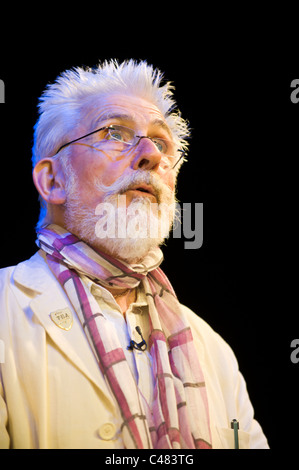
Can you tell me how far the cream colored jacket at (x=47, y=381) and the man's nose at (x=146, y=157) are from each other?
57 centimetres

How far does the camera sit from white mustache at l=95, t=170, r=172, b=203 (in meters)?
1.66

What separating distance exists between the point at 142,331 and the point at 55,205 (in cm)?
66

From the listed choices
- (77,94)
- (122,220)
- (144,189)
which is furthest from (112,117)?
(122,220)

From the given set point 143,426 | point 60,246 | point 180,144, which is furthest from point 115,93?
point 143,426

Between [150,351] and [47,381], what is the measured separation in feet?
1.36

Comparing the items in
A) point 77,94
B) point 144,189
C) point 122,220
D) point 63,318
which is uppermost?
point 77,94

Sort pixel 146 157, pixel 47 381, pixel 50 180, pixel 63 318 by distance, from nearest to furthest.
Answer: pixel 47 381
pixel 63 318
pixel 146 157
pixel 50 180

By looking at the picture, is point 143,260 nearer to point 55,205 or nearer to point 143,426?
point 55,205

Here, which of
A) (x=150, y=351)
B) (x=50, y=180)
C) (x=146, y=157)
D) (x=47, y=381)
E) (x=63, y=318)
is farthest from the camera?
(x=50, y=180)

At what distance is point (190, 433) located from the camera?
56.9 inches

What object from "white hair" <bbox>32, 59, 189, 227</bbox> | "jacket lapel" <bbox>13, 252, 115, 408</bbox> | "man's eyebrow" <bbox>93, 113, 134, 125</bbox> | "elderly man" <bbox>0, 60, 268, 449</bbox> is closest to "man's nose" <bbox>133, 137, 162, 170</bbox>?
"elderly man" <bbox>0, 60, 268, 449</bbox>

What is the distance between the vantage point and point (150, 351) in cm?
159

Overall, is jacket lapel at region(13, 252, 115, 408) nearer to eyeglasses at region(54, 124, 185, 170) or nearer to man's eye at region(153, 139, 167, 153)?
eyeglasses at region(54, 124, 185, 170)

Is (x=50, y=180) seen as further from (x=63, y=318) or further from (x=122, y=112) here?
(x=63, y=318)
